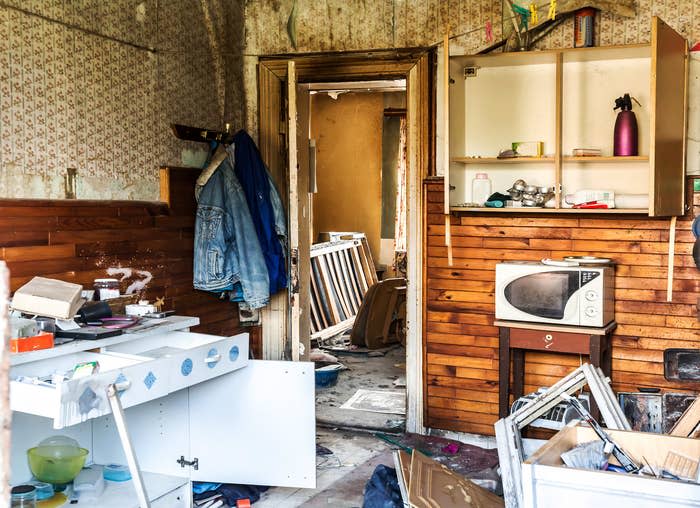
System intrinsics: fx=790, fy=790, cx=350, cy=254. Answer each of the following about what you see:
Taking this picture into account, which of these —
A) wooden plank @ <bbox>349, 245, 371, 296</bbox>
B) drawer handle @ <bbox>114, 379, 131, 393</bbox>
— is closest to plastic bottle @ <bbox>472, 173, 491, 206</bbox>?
drawer handle @ <bbox>114, 379, 131, 393</bbox>

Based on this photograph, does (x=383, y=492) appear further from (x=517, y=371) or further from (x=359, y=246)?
(x=359, y=246)

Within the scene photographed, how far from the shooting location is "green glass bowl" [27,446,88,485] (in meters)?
3.25

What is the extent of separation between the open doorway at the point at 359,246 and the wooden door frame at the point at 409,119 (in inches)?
27.7

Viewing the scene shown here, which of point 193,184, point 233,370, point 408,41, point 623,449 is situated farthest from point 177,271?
point 623,449

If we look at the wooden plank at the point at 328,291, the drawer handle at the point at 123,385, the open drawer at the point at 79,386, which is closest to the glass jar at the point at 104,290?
the open drawer at the point at 79,386

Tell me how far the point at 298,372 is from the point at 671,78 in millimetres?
2325

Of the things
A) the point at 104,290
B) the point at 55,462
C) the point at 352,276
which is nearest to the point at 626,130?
Answer: the point at 104,290

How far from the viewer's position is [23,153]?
3.42m

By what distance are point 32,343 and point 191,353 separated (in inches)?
23.6

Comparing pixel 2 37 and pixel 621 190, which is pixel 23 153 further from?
pixel 621 190

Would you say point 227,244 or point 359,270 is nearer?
point 227,244

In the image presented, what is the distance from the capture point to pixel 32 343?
296 centimetres

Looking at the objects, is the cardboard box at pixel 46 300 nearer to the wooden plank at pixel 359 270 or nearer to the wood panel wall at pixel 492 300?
the wood panel wall at pixel 492 300

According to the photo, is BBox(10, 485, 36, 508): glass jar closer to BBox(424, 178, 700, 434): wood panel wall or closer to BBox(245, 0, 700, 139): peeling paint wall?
BBox(424, 178, 700, 434): wood panel wall
